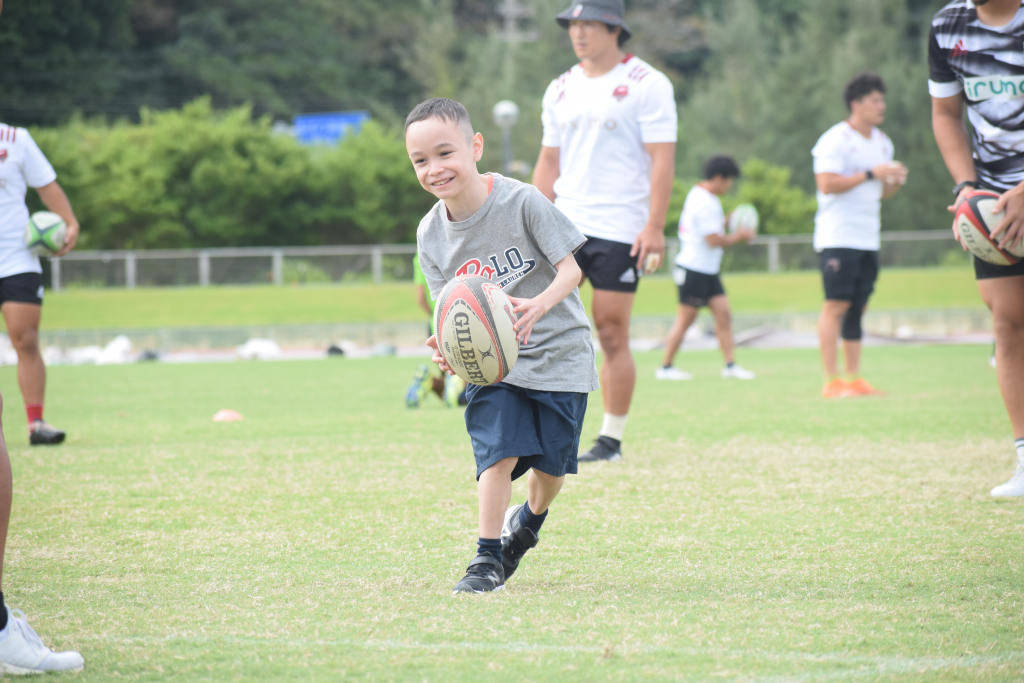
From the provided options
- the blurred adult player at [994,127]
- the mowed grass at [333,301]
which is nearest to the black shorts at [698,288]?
the blurred adult player at [994,127]

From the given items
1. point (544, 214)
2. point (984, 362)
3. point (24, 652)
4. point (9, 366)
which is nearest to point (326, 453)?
point (544, 214)

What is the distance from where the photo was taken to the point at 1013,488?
465cm

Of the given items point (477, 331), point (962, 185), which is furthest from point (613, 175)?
point (477, 331)

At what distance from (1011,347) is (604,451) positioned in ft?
7.27

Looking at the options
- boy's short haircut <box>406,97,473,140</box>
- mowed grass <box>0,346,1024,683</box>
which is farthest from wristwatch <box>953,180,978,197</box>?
boy's short haircut <box>406,97,473,140</box>

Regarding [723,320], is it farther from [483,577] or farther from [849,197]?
[483,577]

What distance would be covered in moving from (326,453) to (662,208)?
2511mm

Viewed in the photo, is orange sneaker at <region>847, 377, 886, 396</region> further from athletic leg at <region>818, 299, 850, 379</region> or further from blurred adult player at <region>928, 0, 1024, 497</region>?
blurred adult player at <region>928, 0, 1024, 497</region>

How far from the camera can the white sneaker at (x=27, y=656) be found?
2.57 meters

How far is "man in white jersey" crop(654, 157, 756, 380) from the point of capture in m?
11.5

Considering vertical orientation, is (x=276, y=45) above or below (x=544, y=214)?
above

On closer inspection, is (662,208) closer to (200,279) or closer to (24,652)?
(24,652)

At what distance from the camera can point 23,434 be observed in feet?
25.7

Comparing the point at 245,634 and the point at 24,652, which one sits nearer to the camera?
the point at 24,652
